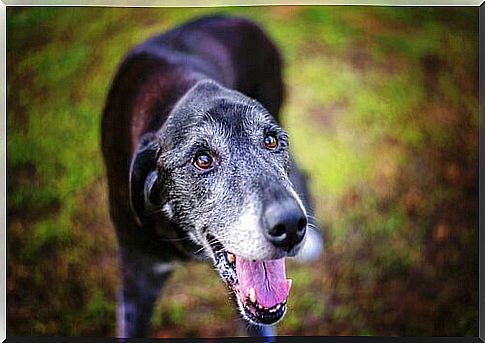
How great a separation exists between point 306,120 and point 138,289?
129 cm

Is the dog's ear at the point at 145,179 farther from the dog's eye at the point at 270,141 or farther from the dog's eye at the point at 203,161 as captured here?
the dog's eye at the point at 270,141

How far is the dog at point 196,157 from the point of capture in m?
4.88

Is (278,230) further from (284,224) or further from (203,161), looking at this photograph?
(203,161)

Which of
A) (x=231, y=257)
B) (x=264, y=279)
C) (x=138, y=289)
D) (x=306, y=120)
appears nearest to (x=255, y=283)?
(x=264, y=279)

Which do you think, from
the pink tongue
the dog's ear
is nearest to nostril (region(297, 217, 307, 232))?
the pink tongue

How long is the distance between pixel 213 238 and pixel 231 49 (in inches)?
40.9

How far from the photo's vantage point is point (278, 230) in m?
4.68

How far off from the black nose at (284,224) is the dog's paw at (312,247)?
0.26m

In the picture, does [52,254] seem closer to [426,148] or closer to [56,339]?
[56,339]

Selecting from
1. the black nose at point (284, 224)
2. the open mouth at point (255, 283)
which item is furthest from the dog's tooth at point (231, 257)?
Answer: the black nose at point (284, 224)

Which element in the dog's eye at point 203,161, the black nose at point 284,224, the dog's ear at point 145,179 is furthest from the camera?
the dog's ear at point 145,179

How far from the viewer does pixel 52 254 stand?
5121mm

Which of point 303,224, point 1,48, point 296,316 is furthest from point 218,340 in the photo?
point 1,48

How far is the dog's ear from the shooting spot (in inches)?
199
